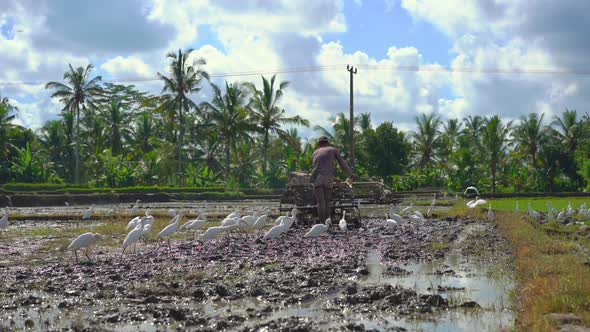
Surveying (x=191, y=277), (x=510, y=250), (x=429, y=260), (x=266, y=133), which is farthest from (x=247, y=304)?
(x=266, y=133)

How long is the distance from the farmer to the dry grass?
5926 millimetres

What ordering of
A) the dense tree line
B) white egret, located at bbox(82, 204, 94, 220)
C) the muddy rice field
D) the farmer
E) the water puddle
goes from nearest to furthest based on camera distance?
the water puddle < the muddy rice field < the farmer < white egret, located at bbox(82, 204, 94, 220) < the dense tree line

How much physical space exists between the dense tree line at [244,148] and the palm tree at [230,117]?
0.08m

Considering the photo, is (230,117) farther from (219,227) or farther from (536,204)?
(219,227)

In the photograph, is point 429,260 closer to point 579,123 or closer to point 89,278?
point 89,278

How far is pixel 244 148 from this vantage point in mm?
52250

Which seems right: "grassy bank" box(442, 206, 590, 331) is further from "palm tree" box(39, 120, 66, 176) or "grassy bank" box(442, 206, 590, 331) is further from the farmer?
"palm tree" box(39, 120, 66, 176)

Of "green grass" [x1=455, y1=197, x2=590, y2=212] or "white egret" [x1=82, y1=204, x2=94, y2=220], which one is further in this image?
"green grass" [x1=455, y1=197, x2=590, y2=212]

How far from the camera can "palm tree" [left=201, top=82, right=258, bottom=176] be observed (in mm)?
49562

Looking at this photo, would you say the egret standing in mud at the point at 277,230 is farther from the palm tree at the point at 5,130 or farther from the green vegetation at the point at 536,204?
the palm tree at the point at 5,130

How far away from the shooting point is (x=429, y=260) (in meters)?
11.0

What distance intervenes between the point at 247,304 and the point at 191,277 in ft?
6.00

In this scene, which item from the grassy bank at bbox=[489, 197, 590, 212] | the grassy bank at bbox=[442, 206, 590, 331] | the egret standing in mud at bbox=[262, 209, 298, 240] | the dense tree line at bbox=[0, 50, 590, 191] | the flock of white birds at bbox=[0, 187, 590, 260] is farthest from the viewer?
the dense tree line at bbox=[0, 50, 590, 191]

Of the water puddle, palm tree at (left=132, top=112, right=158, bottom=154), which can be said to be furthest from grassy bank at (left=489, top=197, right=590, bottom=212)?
palm tree at (left=132, top=112, right=158, bottom=154)
